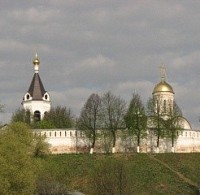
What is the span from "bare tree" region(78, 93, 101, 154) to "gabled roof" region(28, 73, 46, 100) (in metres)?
14.6

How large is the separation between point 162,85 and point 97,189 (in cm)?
3564

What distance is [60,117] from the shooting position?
91.9 meters

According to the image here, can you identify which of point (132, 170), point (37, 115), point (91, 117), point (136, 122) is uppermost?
point (37, 115)

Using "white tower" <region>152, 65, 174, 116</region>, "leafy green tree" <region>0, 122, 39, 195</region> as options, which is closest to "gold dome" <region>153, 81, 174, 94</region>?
"white tower" <region>152, 65, 174, 116</region>

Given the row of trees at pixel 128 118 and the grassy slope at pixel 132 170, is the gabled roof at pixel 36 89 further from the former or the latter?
the grassy slope at pixel 132 170

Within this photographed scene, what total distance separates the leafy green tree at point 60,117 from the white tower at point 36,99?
1061mm

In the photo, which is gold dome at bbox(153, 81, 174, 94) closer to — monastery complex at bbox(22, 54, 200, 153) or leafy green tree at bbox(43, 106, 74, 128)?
monastery complex at bbox(22, 54, 200, 153)

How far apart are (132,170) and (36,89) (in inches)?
1154

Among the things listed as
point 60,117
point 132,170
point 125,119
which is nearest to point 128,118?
point 125,119

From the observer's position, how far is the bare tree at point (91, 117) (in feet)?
245

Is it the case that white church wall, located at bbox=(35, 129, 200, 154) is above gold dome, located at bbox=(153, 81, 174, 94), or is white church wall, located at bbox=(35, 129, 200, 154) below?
below

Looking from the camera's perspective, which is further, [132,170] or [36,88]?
[36,88]

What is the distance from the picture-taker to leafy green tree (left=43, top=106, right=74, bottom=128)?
90.2 metres

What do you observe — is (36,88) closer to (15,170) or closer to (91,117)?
(91,117)
